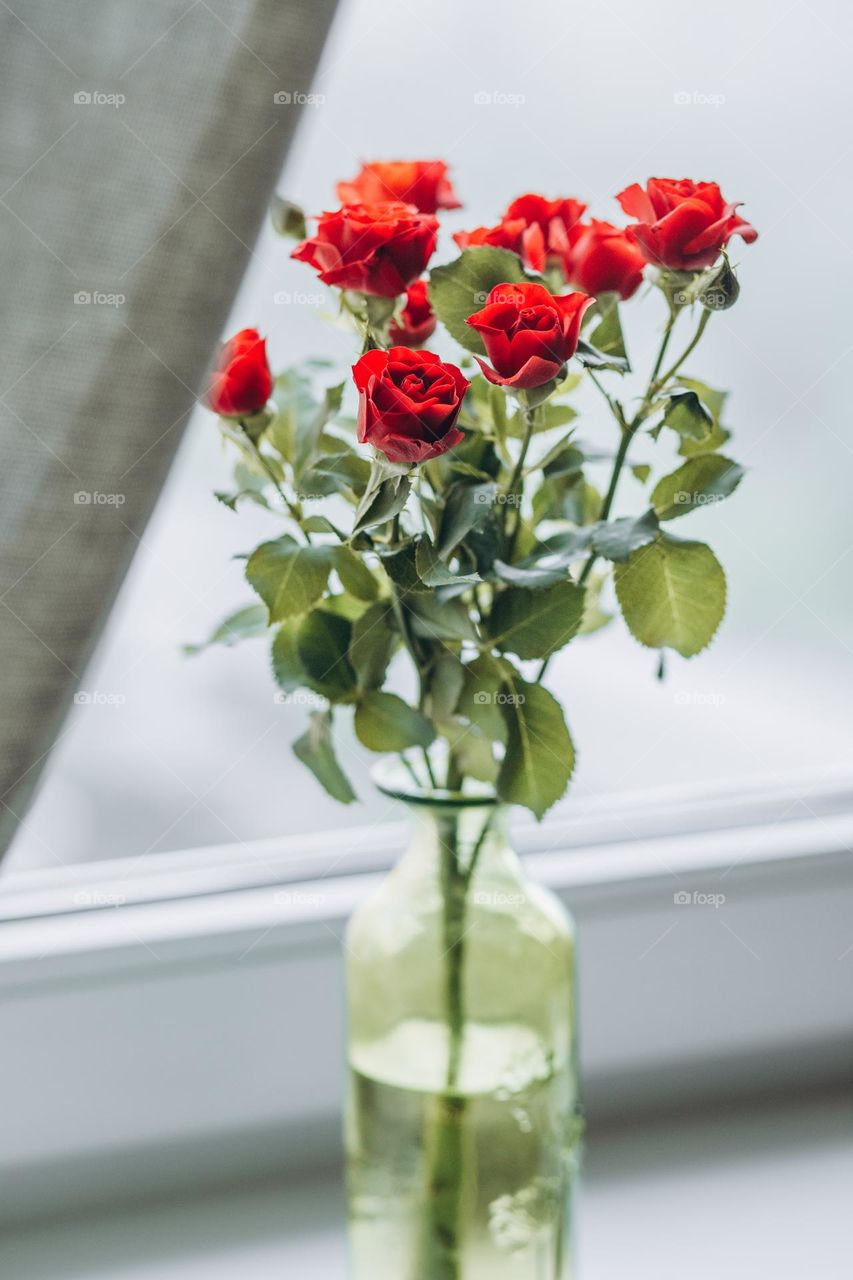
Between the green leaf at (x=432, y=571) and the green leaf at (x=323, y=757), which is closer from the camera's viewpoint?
the green leaf at (x=432, y=571)

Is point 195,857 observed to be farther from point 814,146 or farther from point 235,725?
point 814,146

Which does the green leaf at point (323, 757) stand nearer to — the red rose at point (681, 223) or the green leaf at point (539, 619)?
the green leaf at point (539, 619)

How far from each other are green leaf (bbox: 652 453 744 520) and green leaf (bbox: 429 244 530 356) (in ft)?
0.35

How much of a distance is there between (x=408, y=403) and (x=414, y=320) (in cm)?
13

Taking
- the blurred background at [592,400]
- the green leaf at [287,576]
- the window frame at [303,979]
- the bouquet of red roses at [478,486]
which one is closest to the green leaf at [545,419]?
the bouquet of red roses at [478,486]

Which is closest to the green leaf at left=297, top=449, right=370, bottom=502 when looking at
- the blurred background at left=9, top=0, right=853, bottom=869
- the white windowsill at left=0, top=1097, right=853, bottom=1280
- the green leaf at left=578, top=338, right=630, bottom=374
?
the green leaf at left=578, top=338, right=630, bottom=374

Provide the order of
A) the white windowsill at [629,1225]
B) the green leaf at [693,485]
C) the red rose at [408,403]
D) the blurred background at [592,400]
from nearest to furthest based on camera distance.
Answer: the red rose at [408,403], the green leaf at [693,485], the white windowsill at [629,1225], the blurred background at [592,400]

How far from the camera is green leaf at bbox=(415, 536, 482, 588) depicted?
1.47 feet

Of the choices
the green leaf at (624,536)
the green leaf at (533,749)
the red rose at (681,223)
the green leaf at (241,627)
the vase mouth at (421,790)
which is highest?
the red rose at (681,223)

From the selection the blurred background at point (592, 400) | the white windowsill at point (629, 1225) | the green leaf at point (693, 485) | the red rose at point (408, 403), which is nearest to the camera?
the red rose at point (408, 403)

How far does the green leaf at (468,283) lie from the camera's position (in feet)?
1.64

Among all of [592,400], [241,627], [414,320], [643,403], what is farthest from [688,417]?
[592,400]

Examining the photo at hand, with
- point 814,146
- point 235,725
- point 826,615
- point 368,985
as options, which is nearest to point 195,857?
point 235,725

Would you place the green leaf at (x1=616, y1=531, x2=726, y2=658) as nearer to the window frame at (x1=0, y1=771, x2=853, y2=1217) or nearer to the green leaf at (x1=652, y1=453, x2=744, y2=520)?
the green leaf at (x1=652, y1=453, x2=744, y2=520)
